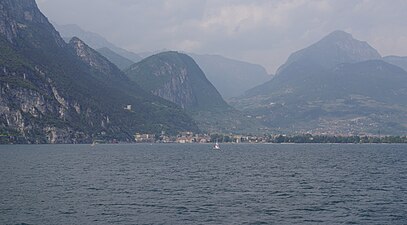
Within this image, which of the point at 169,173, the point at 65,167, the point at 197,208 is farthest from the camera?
the point at 65,167

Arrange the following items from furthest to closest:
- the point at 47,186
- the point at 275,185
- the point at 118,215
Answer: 1. the point at 275,185
2. the point at 47,186
3. the point at 118,215

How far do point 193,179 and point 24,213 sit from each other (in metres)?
55.3

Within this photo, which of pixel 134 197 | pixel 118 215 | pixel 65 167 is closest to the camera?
pixel 118 215

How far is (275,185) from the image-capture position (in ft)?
370

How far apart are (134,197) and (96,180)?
30836 mm

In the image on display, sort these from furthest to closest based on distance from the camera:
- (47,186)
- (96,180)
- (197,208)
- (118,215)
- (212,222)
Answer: (96,180) → (47,186) → (197,208) → (118,215) → (212,222)

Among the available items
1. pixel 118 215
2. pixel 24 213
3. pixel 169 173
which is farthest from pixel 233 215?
pixel 169 173

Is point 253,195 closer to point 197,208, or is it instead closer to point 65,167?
point 197,208

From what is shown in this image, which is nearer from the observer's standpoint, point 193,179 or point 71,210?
point 71,210

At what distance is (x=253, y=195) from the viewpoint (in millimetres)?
95688

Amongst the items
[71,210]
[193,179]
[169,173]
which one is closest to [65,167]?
[169,173]

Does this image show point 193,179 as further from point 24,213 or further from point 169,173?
point 24,213

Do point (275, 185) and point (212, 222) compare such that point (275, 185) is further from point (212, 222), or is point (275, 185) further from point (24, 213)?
point (24, 213)

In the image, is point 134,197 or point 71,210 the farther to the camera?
point 134,197
